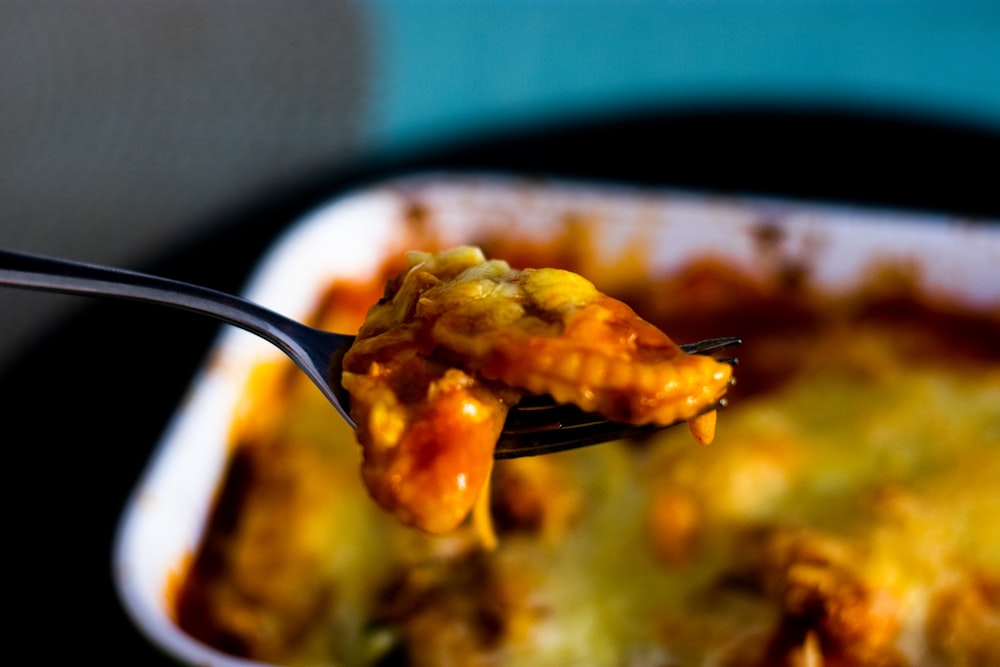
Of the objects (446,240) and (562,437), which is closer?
(562,437)

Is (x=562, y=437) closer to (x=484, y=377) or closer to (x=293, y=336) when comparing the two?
(x=484, y=377)

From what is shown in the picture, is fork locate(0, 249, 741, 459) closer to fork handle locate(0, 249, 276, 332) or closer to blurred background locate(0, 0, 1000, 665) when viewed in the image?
fork handle locate(0, 249, 276, 332)

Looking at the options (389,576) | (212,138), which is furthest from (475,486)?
(212,138)

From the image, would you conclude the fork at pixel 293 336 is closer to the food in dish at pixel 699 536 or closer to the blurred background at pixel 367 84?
the food in dish at pixel 699 536

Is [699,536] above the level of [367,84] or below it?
below

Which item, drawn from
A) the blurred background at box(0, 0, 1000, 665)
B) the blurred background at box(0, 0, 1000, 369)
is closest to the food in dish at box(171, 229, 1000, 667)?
the blurred background at box(0, 0, 1000, 665)

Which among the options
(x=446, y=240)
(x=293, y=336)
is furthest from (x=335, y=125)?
(x=293, y=336)

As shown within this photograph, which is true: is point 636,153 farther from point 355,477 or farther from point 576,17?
point 355,477

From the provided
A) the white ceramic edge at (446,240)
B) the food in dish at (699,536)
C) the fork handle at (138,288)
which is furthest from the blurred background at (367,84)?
the fork handle at (138,288)
